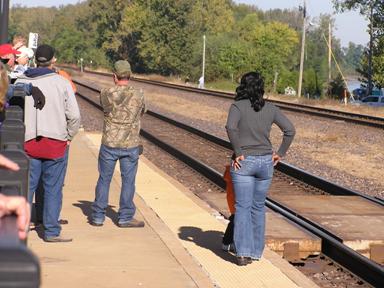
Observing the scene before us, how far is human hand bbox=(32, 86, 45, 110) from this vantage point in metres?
6.84

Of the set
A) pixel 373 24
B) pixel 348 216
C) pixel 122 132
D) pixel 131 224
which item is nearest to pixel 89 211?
pixel 131 224

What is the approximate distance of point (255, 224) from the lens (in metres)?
7.15

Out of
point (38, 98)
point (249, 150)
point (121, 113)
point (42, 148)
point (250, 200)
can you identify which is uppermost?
point (38, 98)

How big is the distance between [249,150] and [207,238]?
1.77 meters

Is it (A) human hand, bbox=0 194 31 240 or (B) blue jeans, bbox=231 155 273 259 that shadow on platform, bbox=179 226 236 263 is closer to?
(B) blue jeans, bbox=231 155 273 259

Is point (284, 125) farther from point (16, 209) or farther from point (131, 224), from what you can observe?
point (16, 209)

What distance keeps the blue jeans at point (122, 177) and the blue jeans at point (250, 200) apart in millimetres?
1730

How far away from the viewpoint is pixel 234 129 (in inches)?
270

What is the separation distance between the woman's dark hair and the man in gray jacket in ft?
5.18

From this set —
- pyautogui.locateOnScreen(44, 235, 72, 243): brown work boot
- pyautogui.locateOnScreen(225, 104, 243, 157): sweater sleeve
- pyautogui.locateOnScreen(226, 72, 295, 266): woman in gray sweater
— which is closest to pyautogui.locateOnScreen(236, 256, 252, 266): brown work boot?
pyautogui.locateOnScreen(226, 72, 295, 266): woman in gray sweater

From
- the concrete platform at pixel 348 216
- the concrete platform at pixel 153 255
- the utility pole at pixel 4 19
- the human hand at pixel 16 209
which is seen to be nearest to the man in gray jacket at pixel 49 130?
the concrete platform at pixel 153 255

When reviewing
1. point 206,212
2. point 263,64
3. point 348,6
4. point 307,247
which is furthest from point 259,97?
point 263,64

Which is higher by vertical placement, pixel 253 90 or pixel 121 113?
pixel 253 90

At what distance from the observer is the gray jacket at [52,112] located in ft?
23.8
